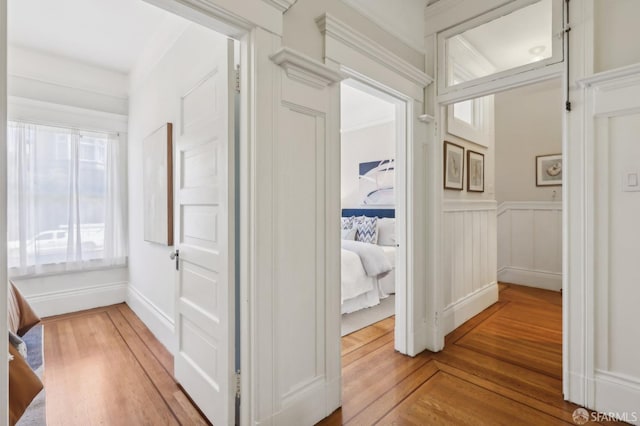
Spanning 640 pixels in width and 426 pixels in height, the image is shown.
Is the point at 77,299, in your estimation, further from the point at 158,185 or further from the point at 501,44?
the point at 501,44

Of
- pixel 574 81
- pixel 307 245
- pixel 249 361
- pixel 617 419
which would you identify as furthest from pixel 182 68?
pixel 617 419

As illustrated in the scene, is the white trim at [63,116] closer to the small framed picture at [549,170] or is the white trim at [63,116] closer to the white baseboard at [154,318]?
the white baseboard at [154,318]

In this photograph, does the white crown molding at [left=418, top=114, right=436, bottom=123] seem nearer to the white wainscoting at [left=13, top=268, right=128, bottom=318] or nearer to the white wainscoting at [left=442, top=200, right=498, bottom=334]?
the white wainscoting at [left=442, top=200, right=498, bottom=334]

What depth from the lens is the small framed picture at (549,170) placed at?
4.52 meters

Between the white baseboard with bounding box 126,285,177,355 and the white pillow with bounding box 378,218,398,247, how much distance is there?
286 cm

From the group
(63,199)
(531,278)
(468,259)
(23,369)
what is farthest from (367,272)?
(63,199)

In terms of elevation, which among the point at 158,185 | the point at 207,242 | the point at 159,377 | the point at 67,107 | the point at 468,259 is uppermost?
the point at 67,107

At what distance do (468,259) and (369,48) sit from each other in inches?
88.5

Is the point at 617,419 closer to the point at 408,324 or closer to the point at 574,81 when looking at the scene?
the point at 408,324

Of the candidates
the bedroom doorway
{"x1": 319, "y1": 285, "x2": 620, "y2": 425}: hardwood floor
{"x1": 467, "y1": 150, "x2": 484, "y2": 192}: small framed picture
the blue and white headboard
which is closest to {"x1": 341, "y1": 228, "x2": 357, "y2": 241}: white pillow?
the bedroom doorway

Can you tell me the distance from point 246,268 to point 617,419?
2.18 m

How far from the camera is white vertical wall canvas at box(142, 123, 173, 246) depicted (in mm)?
2512

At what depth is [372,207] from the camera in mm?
5117

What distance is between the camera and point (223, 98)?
1526 millimetres
